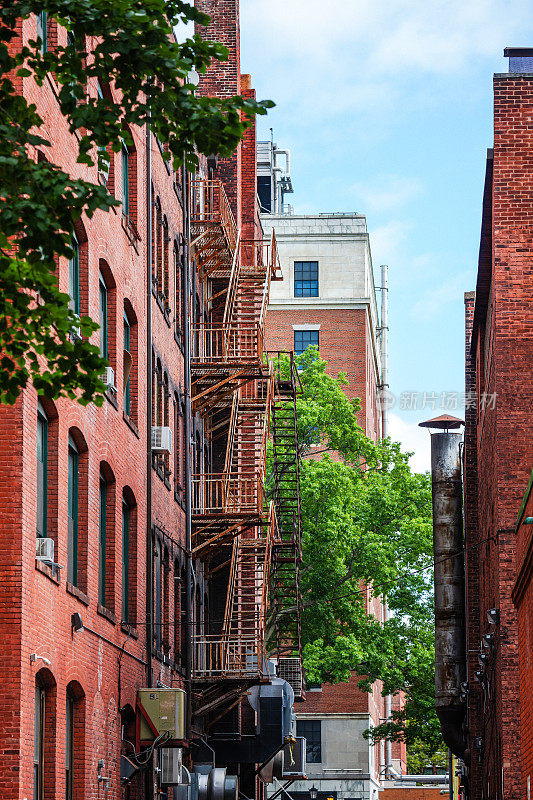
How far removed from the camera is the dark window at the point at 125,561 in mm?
23094

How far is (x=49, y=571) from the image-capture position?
53.1 feet

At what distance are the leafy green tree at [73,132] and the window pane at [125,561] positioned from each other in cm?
1319

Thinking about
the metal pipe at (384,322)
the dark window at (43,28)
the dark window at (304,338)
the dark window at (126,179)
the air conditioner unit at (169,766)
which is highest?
the metal pipe at (384,322)

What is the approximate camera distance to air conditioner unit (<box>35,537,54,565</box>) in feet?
52.3

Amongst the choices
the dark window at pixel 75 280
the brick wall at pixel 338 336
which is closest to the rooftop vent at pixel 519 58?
the dark window at pixel 75 280

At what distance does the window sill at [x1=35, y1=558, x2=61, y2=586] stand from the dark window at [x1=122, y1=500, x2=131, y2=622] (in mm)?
6201

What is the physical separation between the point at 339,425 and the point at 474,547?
16.8 m

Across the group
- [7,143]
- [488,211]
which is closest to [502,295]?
[488,211]

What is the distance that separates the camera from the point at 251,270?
37.0 meters

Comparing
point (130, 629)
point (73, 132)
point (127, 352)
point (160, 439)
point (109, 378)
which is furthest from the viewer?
point (160, 439)

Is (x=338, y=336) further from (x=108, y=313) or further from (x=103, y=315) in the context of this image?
(x=103, y=315)

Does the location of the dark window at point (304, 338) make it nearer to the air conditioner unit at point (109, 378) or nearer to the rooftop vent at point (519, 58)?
the rooftop vent at point (519, 58)

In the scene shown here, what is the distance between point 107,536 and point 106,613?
5.13 feet

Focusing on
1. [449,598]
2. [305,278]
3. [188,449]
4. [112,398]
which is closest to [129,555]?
[112,398]
